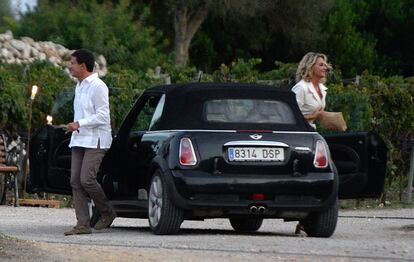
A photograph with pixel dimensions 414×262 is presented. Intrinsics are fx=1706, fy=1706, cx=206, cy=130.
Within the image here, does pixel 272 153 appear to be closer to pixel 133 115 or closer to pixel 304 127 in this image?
pixel 304 127

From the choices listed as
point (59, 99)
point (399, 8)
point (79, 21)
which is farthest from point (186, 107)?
point (399, 8)

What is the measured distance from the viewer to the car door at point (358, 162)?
16.6 m

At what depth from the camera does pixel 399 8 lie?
2518 inches

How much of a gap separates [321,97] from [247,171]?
1.90 meters

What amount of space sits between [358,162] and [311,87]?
0.87 metres

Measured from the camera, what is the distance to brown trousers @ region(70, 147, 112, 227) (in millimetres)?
15773

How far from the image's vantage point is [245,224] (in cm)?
1722

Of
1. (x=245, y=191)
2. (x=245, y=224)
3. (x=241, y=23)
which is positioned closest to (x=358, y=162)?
Result: (x=245, y=224)

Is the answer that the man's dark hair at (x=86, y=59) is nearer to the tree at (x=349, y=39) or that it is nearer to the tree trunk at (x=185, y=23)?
the tree at (x=349, y=39)

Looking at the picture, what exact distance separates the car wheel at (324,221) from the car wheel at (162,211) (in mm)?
1298

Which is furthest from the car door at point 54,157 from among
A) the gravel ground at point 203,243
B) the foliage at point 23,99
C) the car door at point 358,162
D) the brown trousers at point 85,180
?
the foliage at point 23,99

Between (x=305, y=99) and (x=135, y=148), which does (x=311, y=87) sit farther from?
(x=135, y=148)

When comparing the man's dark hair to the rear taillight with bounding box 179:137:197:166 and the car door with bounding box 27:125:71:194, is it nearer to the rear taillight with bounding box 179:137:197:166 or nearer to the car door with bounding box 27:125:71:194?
the car door with bounding box 27:125:71:194

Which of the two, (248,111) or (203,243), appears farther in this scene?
(248,111)
